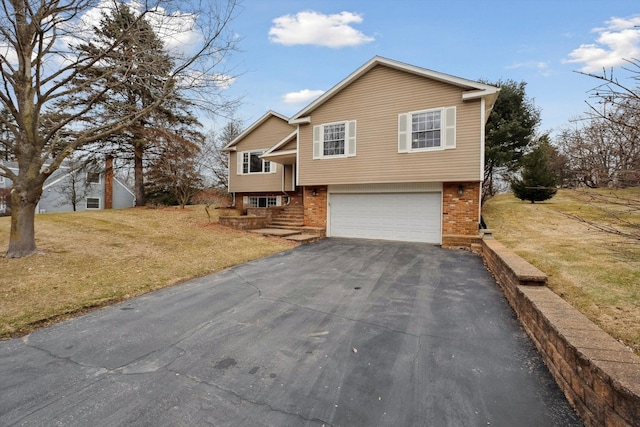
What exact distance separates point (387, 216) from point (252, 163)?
369 inches

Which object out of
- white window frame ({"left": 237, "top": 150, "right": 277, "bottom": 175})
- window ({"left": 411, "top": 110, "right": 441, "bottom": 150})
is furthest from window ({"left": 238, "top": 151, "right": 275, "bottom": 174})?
window ({"left": 411, "top": 110, "right": 441, "bottom": 150})

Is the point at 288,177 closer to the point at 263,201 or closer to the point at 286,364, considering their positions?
the point at 263,201

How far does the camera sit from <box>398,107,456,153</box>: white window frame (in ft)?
34.6

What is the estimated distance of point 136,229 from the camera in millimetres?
12000

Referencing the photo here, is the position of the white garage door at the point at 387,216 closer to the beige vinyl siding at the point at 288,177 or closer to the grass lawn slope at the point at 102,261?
the grass lawn slope at the point at 102,261

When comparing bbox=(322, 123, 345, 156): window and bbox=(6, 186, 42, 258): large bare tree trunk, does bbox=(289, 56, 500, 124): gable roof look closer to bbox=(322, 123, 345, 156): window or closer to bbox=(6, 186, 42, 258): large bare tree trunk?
bbox=(322, 123, 345, 156): window

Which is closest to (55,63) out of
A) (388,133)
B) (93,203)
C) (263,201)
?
(388,133)

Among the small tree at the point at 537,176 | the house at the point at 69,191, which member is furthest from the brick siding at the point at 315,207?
the house at the point at 69,191

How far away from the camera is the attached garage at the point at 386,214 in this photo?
37.8 ft

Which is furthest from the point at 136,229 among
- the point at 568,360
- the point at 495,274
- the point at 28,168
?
the point at 568,360

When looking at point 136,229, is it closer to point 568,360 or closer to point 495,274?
point 495,274

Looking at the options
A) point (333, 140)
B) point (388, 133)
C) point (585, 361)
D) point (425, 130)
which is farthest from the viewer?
point (333, 140)

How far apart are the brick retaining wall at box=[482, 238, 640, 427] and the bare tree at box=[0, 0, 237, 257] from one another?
8.57 meters

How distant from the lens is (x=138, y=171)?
18.9 metres
